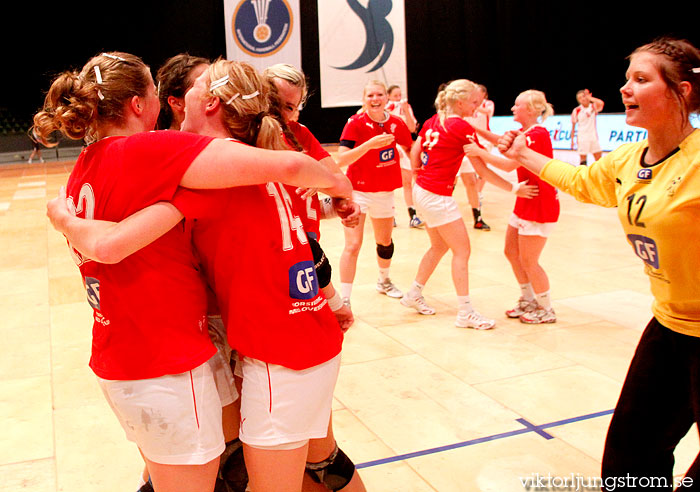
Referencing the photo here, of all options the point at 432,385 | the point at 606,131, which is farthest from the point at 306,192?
the point at 606,131

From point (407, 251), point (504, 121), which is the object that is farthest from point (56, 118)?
point (504, 121)

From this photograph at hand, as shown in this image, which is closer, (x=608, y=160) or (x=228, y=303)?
(x=228, y=303)

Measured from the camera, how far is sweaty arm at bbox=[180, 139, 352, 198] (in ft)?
5.87

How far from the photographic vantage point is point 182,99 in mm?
2572

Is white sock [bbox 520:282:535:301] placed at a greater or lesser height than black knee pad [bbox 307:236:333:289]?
lesser

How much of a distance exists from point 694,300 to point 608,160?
641mm

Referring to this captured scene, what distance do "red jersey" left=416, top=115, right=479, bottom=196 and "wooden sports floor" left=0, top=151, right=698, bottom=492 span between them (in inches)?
44.1

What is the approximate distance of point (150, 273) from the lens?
6.18ft

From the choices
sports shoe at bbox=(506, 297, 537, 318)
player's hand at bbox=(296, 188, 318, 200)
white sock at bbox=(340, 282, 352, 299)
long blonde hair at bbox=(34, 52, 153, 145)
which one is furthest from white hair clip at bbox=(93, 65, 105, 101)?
sports shoe at bbox=(506, 297, 537, 318)

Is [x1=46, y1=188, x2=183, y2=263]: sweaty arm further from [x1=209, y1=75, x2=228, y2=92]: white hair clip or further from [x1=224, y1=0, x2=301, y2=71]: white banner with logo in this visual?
[x1=224, y1=0, x2=301, y2=71]: white banner with logo

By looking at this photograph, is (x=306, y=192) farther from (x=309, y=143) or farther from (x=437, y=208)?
(x=437, y=208)

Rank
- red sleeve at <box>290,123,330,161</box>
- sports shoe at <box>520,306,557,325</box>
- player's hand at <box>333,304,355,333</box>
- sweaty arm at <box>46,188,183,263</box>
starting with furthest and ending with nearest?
sports shoe at <box>520,306,557,325</box>, red sleeve at <box>290,123,330,161</box>, player's hand at <box>333,304,355,333</box>, sweaty arm at <box>46,188,183,263</box>

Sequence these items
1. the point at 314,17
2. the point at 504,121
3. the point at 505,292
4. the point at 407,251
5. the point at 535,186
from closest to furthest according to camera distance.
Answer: the point at 535,186, the point at 505,292, the point at 407,251, the point at 504,121, the point at 314,17

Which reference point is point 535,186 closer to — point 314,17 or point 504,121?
point 504,121
